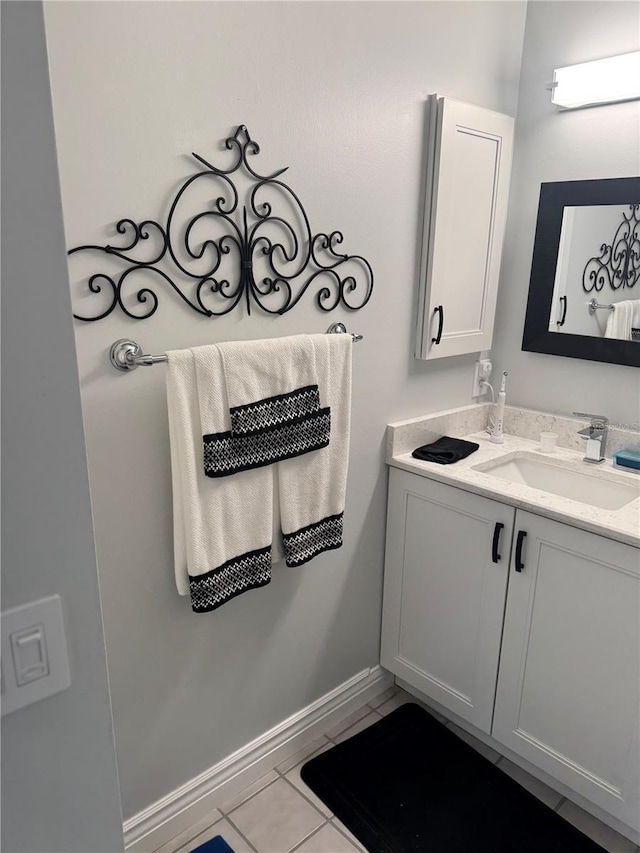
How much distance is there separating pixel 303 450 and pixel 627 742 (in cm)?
109

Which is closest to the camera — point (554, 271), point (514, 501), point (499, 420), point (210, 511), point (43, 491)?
point (43, 491)

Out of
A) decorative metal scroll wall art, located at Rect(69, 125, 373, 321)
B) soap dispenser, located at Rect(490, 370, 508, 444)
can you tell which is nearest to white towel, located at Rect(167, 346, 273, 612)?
decorative metal scroll wall art, located at Rect(69, 125, 373, 321)

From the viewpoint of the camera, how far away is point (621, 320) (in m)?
1.90

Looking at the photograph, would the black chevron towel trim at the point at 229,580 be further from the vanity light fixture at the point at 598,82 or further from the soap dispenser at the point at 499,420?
the vanity light fixture at the point at 598,82

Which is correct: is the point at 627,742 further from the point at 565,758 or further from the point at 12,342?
the point at 12,342

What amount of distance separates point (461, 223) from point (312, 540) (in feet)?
3.54

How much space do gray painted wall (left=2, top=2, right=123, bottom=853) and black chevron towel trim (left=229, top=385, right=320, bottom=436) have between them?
662 mm

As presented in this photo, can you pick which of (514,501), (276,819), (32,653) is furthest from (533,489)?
(32,653)

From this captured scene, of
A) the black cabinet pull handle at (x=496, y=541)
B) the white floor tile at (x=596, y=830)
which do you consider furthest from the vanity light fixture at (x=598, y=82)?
the white floor tile at (x=596, y=830)

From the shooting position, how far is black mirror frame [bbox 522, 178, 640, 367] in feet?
6.13

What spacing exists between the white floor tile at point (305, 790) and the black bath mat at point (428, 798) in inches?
0.6

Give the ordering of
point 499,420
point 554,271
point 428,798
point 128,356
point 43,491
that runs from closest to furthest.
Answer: point 43,491
point 128,356
point 428,798
point 554,271
point 499,420

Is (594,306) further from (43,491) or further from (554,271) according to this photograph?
(43,491)

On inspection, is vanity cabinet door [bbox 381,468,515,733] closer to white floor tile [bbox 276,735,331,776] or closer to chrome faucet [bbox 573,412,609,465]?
white floor tile [bbox 276,735,331,776]
